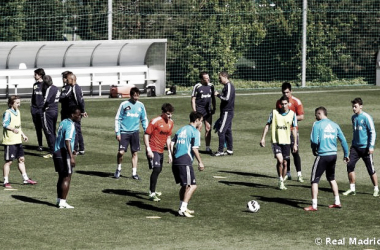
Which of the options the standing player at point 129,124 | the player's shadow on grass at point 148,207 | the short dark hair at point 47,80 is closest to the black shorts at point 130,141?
the standing player at point 129,124

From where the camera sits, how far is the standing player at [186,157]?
A: 16.3 metres

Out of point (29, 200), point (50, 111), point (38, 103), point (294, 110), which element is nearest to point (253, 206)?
point (29, 200)

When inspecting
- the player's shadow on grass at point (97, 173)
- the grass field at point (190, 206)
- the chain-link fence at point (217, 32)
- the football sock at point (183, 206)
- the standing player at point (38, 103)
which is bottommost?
the grass field at point (190, 206)

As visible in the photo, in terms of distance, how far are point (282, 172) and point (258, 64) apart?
28839 mm

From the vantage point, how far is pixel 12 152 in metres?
19.1

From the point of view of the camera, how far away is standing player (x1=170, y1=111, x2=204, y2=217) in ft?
53.4

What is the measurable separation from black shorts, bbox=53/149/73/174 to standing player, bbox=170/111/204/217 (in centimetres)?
198

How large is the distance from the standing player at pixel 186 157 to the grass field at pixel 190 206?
0.51 meters

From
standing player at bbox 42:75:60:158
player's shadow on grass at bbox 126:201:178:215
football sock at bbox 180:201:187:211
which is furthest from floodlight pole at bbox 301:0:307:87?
football sock at bbox 180:201:187:211

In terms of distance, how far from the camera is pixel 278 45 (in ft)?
157

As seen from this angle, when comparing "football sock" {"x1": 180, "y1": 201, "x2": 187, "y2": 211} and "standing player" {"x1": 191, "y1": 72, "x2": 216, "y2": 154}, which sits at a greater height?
"standing player" {"x1": 191, "y1": 72, "x2": 216, "y2": 154}

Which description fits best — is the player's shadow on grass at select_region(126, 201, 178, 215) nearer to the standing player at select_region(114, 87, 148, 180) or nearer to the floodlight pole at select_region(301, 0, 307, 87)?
the standing player at select_region(114, 87, 148, 180)

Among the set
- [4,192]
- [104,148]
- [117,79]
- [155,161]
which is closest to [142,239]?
[155,161]

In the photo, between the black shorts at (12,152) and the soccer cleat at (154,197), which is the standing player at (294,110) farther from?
the black shorts at (12,152)
